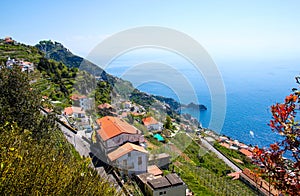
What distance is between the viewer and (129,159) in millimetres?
8312

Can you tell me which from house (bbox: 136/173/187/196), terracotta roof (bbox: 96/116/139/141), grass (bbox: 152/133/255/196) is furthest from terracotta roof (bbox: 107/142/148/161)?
grass (bbox: 152/133/255/196)

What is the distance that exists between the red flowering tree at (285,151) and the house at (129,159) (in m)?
6.87

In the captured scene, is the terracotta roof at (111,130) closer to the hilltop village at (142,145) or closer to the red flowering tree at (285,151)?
the hilltop village at (142,145)

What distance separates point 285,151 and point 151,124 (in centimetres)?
1345

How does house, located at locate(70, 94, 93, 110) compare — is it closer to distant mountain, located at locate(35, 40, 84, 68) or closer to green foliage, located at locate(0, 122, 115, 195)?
green foliage, located at locate(0, 122, 115, 195)

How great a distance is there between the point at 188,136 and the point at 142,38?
968 centimetres

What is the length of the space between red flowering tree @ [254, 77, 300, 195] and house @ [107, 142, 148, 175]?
270 inches

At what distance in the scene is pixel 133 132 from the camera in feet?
30.8

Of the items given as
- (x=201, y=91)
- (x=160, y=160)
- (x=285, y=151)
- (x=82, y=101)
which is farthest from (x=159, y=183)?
(x=201, y=91)

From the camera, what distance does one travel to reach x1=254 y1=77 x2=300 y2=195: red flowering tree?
145 cm

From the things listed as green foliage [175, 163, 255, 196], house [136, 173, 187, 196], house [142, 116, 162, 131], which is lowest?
house [136, 173, 187, 196]

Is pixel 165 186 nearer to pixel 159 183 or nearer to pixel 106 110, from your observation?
pixel 159 183

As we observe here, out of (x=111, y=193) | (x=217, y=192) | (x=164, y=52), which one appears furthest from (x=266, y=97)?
(x=111, y=193)

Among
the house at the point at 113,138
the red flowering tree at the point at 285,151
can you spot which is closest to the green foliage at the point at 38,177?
the red flowering tree at the point at 285,151
